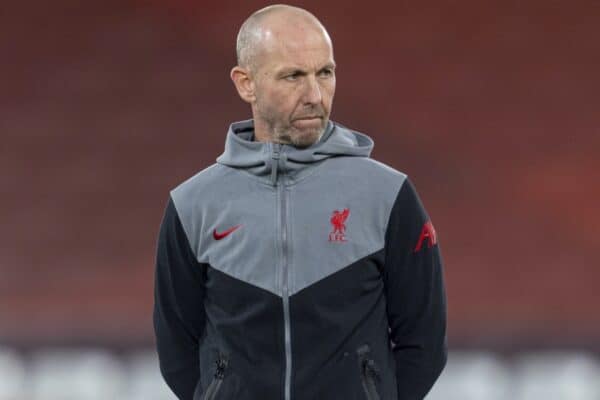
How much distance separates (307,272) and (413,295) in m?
0.17

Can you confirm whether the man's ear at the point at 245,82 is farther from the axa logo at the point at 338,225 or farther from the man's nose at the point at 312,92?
the axa logo at the point at 338,225

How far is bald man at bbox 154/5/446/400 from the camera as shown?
188 centimetres

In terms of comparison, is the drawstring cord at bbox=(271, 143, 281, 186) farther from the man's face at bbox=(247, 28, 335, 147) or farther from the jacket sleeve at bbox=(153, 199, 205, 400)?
the jacket sleeve at bbox=(153, 199, 205, 400)

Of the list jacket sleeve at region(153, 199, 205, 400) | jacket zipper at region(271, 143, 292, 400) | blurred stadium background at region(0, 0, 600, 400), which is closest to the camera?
jacket zipper at region(271, 143, 292, 400)

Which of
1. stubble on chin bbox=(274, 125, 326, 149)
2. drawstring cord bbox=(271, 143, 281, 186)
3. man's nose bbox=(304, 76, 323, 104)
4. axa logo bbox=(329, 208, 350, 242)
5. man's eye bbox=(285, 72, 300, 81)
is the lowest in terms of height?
axa logo bbox=(329, 208, 350, 242)

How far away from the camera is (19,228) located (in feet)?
12.4

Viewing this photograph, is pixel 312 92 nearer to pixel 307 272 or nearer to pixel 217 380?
pixel 307 272

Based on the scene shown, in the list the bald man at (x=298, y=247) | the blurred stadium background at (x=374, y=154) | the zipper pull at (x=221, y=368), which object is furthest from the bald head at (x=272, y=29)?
the blurred stadium background at (x=374, y=154)

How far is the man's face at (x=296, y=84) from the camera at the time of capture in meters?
1.88

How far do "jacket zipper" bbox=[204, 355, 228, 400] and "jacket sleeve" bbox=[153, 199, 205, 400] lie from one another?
0.12 m

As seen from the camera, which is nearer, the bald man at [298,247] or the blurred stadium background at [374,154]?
the bald man at [298,247]

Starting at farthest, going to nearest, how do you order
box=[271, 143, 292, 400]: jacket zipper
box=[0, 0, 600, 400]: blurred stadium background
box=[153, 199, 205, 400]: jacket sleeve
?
1. box=[0, 0, 600, 400]: blurred stadium background
2. box=[153, 199, 205, 400]: jacket sleeve
3. box=[271, 143, 292, 400]: jacket zipper

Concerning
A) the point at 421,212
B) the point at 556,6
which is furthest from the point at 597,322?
the point at 421,212

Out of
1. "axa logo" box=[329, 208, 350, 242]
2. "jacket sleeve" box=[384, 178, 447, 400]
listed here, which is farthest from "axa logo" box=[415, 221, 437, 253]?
"axa logo" box=[329, 208, 350, 242]
